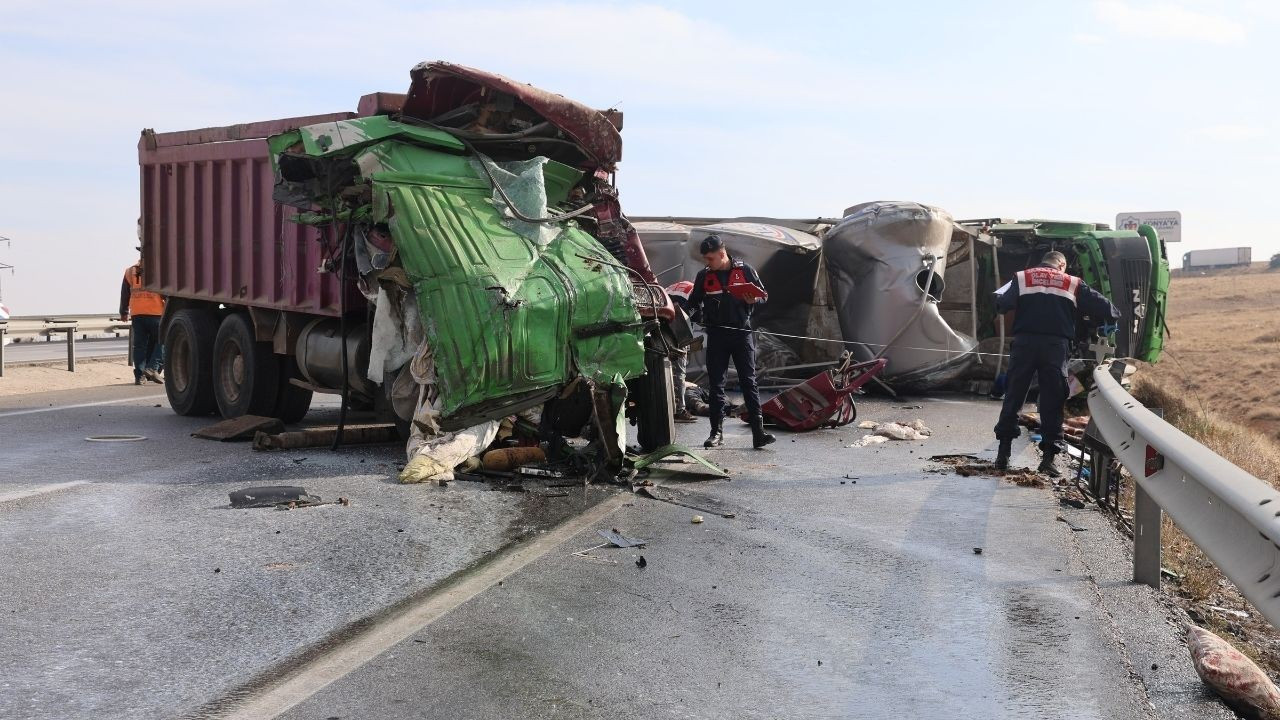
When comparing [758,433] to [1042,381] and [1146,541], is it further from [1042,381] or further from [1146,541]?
[1146,541]

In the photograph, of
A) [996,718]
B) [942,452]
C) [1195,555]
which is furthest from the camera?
[942,452]

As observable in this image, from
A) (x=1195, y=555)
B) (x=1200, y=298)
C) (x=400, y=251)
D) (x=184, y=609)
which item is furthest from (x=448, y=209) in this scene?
(x=1200, y=298)

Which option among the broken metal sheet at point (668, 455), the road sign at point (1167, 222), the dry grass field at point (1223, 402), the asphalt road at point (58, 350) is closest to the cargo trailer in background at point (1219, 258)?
the dry grass field at point (1223, 402)

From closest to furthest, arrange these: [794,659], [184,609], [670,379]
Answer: [794,659] → [184,609] → [670,379]

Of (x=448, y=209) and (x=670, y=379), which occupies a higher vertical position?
(x=448, y=209)

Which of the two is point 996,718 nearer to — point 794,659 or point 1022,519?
point 794,659

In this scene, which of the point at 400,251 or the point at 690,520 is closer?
the point at 690,520

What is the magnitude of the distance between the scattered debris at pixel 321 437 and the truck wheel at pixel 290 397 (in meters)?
1.45

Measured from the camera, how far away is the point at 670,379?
9500 mm

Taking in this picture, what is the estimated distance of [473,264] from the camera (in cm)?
828

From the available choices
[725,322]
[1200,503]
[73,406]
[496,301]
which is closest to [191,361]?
[73,406]

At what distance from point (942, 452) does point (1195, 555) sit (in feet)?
11.8

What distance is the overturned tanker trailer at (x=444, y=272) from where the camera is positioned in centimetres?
818

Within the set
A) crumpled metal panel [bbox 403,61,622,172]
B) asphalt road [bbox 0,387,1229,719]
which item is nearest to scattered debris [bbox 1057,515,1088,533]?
asphalt road [bbox 0,387,1229,719]
